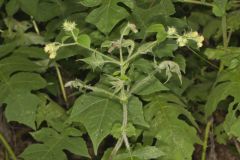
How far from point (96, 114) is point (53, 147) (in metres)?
0.57

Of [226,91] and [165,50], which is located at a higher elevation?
[165,50]

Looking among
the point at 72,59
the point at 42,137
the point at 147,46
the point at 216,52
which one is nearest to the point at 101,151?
the point at 72,59

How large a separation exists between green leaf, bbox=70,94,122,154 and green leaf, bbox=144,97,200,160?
36cm

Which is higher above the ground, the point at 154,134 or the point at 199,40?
the point at 199,40

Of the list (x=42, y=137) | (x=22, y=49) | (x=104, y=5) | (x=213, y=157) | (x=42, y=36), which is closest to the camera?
(x=104, y=5)

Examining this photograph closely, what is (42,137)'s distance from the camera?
2793 mm

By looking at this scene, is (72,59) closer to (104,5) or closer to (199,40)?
(104,5)

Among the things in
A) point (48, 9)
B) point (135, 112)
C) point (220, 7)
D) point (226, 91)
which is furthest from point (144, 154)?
point (48, 9)

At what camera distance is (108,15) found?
8.21 feet

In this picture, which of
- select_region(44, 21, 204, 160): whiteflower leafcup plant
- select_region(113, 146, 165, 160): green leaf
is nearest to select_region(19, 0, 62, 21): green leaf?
select_region(44, 21, 204, 160): whiteflower leafcup plant

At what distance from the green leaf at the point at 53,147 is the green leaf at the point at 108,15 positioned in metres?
0.66

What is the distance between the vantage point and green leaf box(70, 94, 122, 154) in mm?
2182

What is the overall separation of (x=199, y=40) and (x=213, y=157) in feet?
5.21

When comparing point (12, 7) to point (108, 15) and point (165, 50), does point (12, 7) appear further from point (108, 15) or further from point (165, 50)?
point (165, 50)
